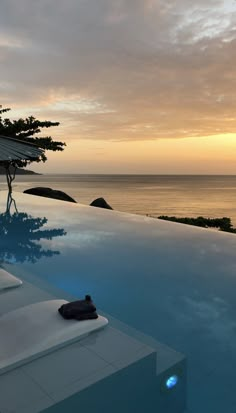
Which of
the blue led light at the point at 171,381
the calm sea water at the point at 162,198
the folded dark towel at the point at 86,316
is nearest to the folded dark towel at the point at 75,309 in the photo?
the folded dark towel at the point at 86,316

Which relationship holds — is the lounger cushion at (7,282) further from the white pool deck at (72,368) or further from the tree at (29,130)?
the tree at (29,130)

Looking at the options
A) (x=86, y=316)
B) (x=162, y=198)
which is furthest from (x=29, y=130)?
(x=162, y=198)

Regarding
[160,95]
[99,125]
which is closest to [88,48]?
[160,95]

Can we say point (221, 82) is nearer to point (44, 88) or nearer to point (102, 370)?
point (44, 88)

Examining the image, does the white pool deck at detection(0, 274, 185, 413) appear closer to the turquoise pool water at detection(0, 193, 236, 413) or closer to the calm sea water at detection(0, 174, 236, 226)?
the turquoise pool water at detection(0, 193, 236, 413)

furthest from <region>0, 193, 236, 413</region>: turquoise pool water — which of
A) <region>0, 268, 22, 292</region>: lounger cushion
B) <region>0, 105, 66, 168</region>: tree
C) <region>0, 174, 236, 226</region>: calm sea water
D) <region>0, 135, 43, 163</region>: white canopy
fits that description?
<region>0, 174, 236, 226</region>: calm sea water

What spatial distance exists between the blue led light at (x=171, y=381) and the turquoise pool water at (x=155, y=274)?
11.1 inches

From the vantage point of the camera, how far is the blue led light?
287 centimetres

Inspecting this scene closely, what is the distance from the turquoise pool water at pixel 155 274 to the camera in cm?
371

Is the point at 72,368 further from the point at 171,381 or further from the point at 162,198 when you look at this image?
the point at 162,198

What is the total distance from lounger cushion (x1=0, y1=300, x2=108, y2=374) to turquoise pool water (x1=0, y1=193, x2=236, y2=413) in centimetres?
127

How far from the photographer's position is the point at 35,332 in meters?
2.97

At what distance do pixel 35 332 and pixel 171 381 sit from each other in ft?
4.26

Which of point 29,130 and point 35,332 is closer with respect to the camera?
point 35,332
